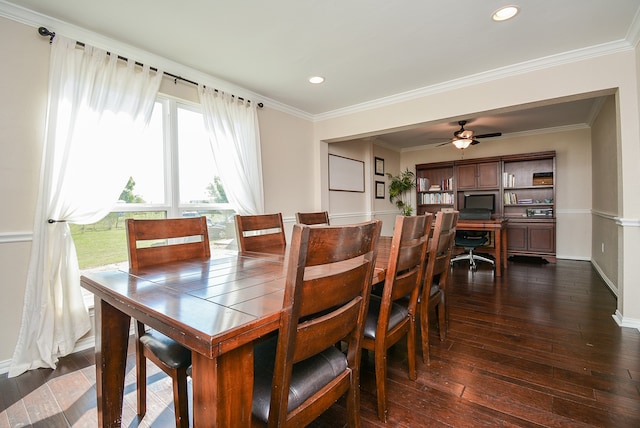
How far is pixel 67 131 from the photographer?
2.09m

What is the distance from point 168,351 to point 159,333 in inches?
7.0

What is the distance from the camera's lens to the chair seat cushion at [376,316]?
4.66ft

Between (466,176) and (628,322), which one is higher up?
(466,176)

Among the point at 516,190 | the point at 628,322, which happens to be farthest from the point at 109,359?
the point at 516,190

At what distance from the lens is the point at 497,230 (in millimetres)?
4242

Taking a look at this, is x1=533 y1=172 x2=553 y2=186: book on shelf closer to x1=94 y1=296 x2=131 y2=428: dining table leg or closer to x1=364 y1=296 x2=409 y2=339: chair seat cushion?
x1=364 y1=296 x2=409 y2=339: chair seat cushion

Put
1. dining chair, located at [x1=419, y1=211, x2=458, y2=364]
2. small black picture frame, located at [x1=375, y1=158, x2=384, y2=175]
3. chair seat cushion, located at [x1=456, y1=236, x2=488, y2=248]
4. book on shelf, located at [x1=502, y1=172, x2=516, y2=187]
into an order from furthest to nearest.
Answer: small black picture frame, located at [x1=375, y1=158, x2=384, y2=175] < book on shelf, located at [x1=502, y1=172, x2=516, y2=187] < chair seat cushion, located at [x1=456, y1=236, x2=488, y2=248] < dining chair, located at [x1=419, y1=211, x2=458, y2=364]

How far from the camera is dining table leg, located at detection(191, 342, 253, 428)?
0.75 m

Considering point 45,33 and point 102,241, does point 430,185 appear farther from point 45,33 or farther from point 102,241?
point 45,33

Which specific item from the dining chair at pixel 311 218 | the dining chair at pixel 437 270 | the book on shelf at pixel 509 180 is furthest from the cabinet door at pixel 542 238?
the dining chair at pixel 311 218

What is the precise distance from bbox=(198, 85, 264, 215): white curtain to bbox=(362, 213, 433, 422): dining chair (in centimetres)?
204

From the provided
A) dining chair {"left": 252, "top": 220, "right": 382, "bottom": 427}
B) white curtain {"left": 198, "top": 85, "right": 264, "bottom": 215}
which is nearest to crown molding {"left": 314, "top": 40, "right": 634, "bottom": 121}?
white curtain {"left": 198, "top": 85, "right": 264, "bottom": 215}

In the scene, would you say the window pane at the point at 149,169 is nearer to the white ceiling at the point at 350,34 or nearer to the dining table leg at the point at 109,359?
the white ceiling at the point at 350,34

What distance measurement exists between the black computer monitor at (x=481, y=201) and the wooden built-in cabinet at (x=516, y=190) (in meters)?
0.10
